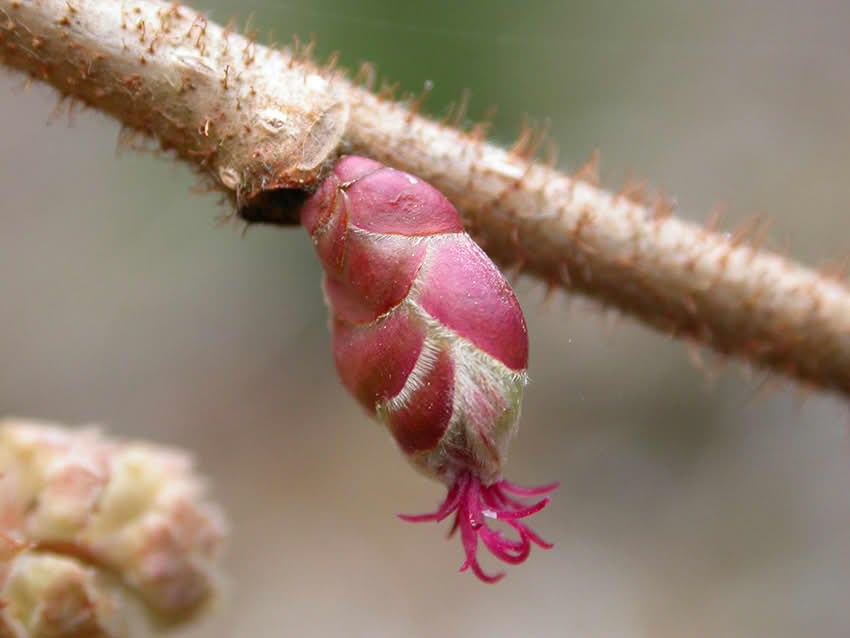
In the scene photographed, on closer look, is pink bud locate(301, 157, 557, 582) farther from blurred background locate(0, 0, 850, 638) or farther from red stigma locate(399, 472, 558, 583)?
blurred background locate(0, 0, 850, 638)

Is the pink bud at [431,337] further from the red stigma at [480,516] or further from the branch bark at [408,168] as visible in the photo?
the branch bark at [408,168]

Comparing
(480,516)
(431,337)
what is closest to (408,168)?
(431,337)

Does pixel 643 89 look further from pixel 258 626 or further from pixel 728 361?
pixel 728 361

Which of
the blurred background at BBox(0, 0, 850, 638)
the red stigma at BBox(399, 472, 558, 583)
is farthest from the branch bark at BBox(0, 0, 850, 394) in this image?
the blurred background at BBox(0, 0, 850, 638)

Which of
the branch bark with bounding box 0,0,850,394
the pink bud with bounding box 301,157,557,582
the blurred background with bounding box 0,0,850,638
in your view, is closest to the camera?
the pink bud with bounding box 301,157,557,582

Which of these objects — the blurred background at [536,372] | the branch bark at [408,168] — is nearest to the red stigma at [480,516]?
the branch bark at [408,168]

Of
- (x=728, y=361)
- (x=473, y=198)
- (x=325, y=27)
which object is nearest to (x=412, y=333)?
(x=473, y=198)

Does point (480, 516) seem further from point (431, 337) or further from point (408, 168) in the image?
point (408, 168)
